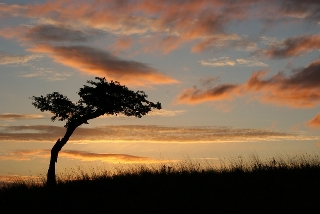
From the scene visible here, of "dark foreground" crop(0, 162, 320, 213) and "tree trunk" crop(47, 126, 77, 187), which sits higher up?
"tree trunk" crop(47, 126, 77, 187)

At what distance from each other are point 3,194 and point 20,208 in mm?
Result: 5220

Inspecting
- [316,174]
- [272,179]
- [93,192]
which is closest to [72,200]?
[93,192]

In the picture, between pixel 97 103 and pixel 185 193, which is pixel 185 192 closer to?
pixel 185 193

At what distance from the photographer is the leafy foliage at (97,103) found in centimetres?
2270

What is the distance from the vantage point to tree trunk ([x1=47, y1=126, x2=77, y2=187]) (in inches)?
855

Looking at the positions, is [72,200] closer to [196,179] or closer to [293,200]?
[196,179]

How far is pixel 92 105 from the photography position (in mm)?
22984

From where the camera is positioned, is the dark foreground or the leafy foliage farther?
the leafy foliage

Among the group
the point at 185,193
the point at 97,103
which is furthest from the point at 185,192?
the point at 97,103

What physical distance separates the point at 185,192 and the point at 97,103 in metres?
9.75

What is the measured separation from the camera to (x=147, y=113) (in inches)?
936

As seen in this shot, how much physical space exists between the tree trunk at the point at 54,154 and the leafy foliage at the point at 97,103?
1.94 ft

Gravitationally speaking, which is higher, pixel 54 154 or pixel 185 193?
pixel 54 154

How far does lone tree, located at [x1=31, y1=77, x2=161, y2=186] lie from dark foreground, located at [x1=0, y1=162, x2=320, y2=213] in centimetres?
381
